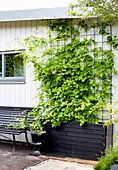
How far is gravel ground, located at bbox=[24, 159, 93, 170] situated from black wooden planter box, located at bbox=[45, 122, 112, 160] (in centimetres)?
40

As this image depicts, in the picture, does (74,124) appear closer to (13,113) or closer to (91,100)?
(91,100)

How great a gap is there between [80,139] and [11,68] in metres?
2.61

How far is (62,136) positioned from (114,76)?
1.69 metres

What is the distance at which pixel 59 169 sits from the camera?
4480 mm

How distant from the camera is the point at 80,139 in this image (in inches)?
205

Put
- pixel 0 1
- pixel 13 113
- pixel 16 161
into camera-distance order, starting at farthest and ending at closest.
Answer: pixel 0 1 → pixel 13 113 → pixel 16 161

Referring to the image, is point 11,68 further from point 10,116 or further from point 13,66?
point 10,116

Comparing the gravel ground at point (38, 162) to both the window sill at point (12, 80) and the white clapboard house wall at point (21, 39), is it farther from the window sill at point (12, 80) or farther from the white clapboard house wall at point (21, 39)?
the window sill at point (12, 80)

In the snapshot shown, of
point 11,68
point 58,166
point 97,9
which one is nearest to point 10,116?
point 11,68

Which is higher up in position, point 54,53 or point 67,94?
point 54,53

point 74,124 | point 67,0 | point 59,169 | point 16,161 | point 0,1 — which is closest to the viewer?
point 59,169

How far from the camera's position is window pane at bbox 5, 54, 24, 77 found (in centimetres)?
633

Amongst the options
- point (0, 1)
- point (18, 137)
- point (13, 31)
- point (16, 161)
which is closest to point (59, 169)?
point (16, 161)

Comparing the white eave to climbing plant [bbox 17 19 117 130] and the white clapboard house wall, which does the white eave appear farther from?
climbing plant [bbox 17 19 117 130]
